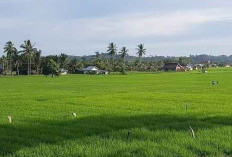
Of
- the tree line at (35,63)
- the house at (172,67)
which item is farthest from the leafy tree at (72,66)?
the house at (172,67)

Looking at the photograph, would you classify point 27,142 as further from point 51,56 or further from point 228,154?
point 51,56

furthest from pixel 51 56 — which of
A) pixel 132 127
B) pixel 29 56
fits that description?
pixel 132 127

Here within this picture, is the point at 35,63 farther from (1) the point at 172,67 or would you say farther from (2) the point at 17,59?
(1) the point at 172,67

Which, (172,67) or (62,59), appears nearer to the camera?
(62,59)

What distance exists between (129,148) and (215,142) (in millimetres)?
1988

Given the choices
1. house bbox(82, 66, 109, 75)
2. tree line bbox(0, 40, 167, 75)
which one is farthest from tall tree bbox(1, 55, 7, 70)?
house bbox(82, 66, 109, 75)

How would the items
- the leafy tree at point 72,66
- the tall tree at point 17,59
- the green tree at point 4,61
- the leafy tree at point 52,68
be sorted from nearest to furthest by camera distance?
1. the leafy tree at point 52,68
2. the tall tree at point 17,59
3. the green tree at point 4,61
4. the leafy tree at point 72,66

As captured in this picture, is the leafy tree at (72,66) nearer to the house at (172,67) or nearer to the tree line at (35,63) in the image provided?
the tree line at (35,63)

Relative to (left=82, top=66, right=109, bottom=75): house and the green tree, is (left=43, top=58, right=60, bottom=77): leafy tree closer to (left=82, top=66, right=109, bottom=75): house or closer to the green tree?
the green tree

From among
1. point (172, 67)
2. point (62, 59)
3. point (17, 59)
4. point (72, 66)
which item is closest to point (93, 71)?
point (72, 66)

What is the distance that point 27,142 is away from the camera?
9508 mm

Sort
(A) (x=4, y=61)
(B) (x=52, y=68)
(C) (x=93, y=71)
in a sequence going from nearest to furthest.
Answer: (B) (x=52, y=68) → (A) (x=4, y=61) → (C) (x=93, y=71)

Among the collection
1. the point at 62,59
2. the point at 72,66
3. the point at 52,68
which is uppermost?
the point at 62,59

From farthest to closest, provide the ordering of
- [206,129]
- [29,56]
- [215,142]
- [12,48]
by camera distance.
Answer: [12,48], [29,56], [206,129], [215,142]
